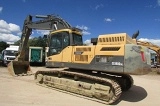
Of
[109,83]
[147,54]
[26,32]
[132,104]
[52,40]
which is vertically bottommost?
[132,104]

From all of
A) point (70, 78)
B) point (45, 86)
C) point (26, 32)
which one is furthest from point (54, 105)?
point (26, 32)

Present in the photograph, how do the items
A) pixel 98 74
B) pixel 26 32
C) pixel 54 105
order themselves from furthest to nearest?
pixel 26 32
pixel 98 74
pixel 54 105

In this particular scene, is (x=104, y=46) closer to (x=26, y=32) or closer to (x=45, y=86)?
(x=45, y=86)

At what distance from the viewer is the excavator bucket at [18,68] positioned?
1483cm

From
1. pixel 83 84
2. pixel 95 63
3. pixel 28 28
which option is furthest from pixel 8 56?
pixel 95 63

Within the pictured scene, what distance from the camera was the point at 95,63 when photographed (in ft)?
30.4

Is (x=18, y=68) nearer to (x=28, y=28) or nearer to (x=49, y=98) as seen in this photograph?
(x=28, y=28)

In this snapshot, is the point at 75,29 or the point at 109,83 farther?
the point at 75,29

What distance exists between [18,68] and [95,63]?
7.70 m

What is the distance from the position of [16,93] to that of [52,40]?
10.6 ft

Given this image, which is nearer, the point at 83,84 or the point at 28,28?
the point at 83,84

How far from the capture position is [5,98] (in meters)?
8.48

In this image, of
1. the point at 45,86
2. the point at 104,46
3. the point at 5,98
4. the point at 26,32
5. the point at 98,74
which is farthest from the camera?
the point at 26,32

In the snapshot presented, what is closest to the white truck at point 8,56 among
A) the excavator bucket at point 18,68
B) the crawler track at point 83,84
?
the excavator bucket at point 18,68
